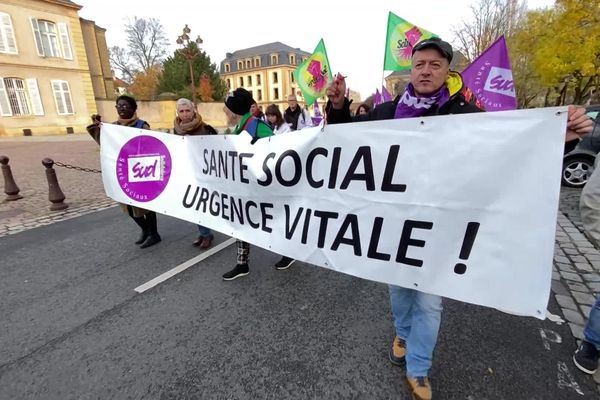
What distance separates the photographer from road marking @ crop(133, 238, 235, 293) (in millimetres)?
3436

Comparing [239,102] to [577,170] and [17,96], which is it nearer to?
[577,170]

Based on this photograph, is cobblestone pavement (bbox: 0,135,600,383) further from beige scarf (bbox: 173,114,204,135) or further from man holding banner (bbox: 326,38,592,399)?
beige scarf (bbox: 173,114,204,135)

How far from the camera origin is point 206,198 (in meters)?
3.33

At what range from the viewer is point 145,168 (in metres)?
3.93

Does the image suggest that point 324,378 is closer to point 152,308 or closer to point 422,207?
point 422,207

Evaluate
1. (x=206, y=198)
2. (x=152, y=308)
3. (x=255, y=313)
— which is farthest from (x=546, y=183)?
(x=152, y=308)

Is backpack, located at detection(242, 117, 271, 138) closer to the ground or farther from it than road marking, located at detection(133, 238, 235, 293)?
farther from it

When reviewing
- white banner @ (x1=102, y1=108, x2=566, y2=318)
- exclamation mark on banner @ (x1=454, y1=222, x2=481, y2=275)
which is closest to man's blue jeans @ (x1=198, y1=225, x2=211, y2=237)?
white banner @ (x1=102, y1=108, x2=566, y2=318)

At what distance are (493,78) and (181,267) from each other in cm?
544

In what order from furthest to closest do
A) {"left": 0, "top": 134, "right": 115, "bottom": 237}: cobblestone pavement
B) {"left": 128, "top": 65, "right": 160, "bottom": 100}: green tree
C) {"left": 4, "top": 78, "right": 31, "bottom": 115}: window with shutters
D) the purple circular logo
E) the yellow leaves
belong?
1. {"left": 128, "top": 65, "right": 160, "bottom": 100}: green tree
2. {"left": 4, "top": 78, "right": 31, "bottom": 115}: window with shutters
3. the yellow leaves
4. {"left": 0, "top": 134, "right": 115, "bottom": 237}: cobblestone pavement
5. the purple circular logo

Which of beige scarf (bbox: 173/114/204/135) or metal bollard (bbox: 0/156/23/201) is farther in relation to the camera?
metal bollard (bbox: 0/156/23/201)

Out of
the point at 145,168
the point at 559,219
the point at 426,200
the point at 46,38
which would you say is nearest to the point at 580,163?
the point at 559,219

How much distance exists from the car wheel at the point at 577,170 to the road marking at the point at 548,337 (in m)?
5.77

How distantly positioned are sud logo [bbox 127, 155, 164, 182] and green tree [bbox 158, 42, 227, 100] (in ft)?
127
